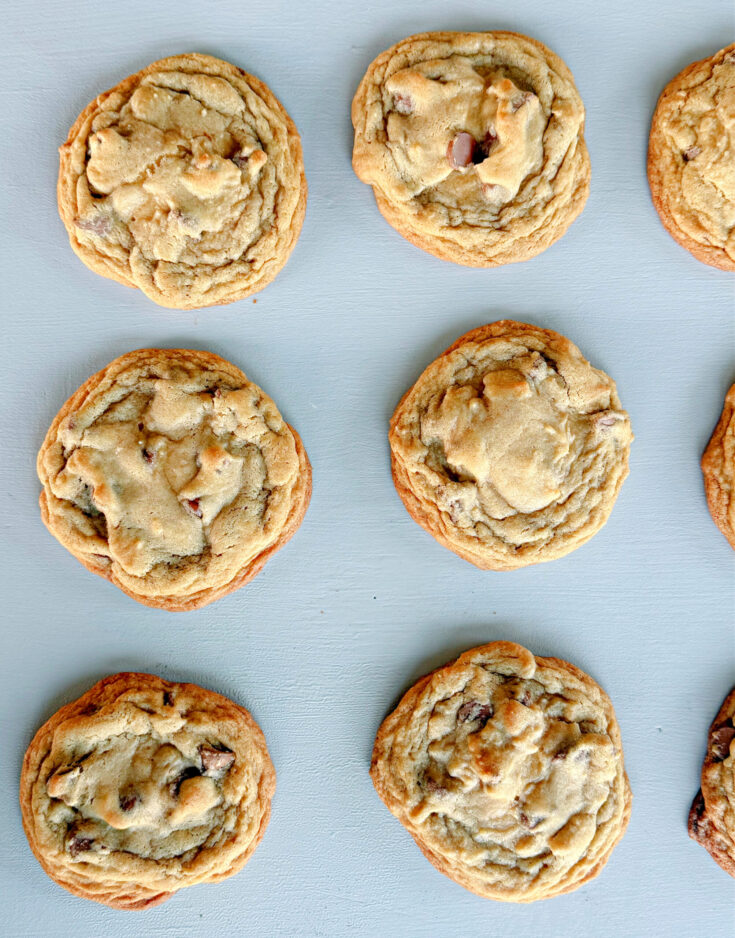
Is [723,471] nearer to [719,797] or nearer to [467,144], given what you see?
[719,797]

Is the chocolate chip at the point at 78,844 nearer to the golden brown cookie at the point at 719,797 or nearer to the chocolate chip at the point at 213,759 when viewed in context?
the chocolate chip at the point at 213,759

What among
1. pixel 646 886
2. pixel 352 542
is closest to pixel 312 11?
pixel 352 542

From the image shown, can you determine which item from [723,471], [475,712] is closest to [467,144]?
[723,471]

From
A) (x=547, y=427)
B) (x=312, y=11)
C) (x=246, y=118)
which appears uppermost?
(x=312, y=11)

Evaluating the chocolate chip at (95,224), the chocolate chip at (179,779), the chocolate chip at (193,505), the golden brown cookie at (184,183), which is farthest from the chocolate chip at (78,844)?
the chocolate chip at (95,224)

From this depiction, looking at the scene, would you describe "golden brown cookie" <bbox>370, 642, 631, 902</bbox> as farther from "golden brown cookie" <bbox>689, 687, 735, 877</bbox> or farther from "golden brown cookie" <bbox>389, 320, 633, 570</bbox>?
"golden brown cookie" <bbox>389, 320, 633, 570</bbox>

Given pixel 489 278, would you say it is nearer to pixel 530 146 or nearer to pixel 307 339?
pixel 530 146
